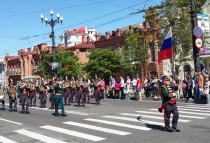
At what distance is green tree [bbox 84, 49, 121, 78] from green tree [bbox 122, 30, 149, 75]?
7169mm

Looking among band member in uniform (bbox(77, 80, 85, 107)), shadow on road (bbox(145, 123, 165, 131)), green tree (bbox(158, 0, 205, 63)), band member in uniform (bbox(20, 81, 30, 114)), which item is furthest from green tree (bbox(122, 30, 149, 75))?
shadow on road (bbox(145, 123, 165, 131))

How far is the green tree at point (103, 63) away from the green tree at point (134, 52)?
23.5 feet

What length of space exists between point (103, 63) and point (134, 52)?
922 centimetres

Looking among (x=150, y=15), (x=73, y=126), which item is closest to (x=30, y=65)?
(x=150, y=15)

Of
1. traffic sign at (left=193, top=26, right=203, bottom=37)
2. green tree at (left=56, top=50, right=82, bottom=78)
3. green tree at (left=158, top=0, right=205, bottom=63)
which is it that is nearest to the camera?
traffic sign at (left=193, top=26, right=203, bottom=37)

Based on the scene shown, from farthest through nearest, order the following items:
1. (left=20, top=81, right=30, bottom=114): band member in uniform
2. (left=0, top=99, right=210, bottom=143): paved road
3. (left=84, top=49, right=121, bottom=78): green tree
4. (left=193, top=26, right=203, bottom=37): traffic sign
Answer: (left=84, top=49, right=121, bottom=78): green tree, (left=193, top=26, right=203, bottom=37): traffic sign, (left=20, top=81, right=30, bottom=114): band member in uniform, (left=0, top=99, right=210, bottom=143): paved road

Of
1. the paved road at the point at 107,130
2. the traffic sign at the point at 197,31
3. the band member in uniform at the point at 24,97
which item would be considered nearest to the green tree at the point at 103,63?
the traffic sign at the point at 197,31

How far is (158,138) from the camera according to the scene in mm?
9836

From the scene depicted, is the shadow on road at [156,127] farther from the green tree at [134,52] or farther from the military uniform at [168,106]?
the green tree at [134,52]

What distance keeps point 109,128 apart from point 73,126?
1633 millimetres

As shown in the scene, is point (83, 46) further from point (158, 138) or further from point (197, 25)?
point (158, 138)

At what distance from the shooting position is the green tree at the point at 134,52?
3485cm

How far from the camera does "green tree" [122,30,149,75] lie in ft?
114

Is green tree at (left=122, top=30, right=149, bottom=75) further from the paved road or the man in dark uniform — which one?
the man in dark uniform
